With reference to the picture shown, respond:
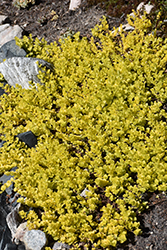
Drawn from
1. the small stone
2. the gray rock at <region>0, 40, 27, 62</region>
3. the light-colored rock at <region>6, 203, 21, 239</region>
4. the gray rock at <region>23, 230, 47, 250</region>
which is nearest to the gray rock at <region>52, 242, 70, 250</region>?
the gray rock at <region>23, 230, 47, 250</region>

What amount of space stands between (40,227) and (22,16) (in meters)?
7.58

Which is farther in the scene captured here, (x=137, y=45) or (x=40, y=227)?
(x=137, y=45)

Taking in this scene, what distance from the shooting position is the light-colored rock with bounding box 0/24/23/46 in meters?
8.10

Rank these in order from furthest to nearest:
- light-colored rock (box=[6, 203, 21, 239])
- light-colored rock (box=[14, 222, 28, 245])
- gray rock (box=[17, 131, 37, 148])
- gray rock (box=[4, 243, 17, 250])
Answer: gray rock (box=[17, 131, 37, 148]) < light-colored rock (box=[6, 203, 21, 239]) < light-colored rock (box=[14, 222, 28, 245]) < gray rock (box=[4, 243, 17, 250])

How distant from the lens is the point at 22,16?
898cm

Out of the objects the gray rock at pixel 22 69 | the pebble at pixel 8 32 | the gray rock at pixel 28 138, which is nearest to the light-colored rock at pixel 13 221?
the gray rock at pixel 28 138

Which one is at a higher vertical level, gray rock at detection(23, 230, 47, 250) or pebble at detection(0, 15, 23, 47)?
pebble at detection(0, 15, 23, 47)

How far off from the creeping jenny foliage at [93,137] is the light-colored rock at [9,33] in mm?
1453

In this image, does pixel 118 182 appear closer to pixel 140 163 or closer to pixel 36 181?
pixel 140 163

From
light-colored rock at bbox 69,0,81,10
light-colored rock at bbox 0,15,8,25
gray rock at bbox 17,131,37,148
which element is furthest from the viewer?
light-colored rock at bbox 0,15,8,25

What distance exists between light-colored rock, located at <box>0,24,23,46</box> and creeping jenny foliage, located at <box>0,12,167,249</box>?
1.45 m

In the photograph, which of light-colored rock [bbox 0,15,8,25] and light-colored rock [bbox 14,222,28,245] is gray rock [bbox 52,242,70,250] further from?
light-colored rock [bbox 0,15,8,25]

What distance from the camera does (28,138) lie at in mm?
5168

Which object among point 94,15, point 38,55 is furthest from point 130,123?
point 94,15
